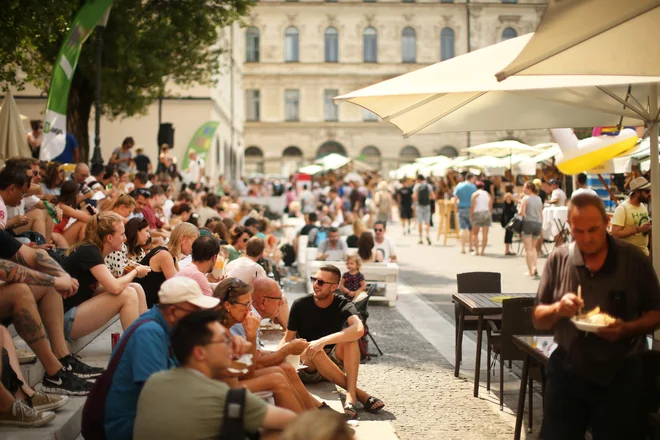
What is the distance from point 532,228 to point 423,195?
9.15 meters

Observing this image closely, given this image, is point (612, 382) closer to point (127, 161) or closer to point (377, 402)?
point (377, 402)

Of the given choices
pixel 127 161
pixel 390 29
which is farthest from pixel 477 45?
pixel 127 161

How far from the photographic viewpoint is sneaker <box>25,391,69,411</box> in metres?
5.59

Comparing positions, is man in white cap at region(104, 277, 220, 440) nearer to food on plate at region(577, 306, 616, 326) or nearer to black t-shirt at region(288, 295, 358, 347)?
food on plate at region(577, 306, 616, 326)

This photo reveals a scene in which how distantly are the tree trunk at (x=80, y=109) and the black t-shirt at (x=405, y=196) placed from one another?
12621 millimetres

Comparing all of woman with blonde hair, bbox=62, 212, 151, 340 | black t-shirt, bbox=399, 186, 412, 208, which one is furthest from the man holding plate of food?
black t-shirt, bbox=399, 186, 412, 208

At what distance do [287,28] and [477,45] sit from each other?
15.1 metres

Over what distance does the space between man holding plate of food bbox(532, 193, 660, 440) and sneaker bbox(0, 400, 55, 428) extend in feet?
10.0

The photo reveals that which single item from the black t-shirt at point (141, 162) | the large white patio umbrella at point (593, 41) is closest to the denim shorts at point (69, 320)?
the large white patio umbrella at point (593, 41)

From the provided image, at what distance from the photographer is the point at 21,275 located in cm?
575

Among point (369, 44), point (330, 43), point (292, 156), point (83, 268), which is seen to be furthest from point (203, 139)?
point (369, 44)

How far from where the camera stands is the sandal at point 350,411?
6.62 meters

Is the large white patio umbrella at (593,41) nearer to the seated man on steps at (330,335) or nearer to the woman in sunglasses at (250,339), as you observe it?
the woman in sunglasses at (250,339)

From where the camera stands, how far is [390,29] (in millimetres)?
68875
